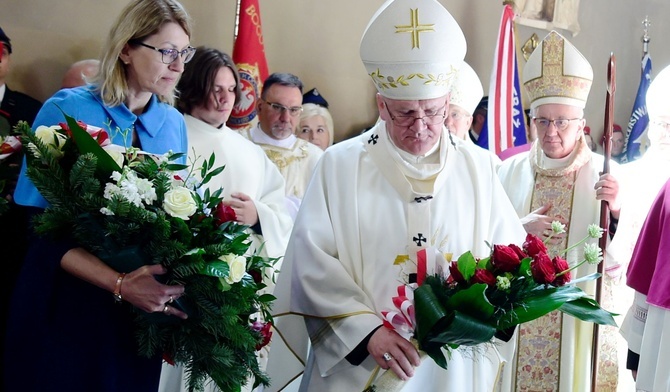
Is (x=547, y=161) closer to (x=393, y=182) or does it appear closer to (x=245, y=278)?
(x=393, y=182)

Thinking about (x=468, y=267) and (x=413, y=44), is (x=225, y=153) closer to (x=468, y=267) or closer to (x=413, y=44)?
(x=413, y=44)

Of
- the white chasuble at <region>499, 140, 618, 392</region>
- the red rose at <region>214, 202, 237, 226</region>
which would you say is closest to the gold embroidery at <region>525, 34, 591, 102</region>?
the white chasuble at <region>499, 140, 618, 392</region>

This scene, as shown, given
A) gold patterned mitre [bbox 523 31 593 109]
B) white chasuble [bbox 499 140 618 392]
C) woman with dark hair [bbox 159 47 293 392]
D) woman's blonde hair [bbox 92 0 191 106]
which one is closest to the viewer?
woman's blonde hair [bbox 92 0 191 106]

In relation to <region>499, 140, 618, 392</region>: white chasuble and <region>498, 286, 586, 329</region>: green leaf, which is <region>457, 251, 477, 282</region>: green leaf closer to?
<region>498, 286, 586, 329</region>: green leaf

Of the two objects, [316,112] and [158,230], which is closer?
[158,230]

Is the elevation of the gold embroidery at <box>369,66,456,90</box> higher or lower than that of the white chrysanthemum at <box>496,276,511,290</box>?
higher

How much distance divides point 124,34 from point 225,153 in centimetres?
156

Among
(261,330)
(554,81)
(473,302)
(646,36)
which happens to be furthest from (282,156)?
(646,36)

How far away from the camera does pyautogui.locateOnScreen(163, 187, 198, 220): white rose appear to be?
8.76ft

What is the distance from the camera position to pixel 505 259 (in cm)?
281

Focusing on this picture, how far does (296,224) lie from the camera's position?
134 inches

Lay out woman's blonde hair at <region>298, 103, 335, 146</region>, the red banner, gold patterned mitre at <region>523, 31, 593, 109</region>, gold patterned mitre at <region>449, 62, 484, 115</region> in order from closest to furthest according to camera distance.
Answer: gold patterned mitre at <region>523, 31, 593, 109</region> → gold patterned mitre at <region>449, 62, 484, 115</region> → the red banner → woman's blonde hair at <region>298, 103, 335, 146</region>

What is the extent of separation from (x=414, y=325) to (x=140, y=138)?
1.16 m

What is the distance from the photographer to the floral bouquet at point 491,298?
275cm
